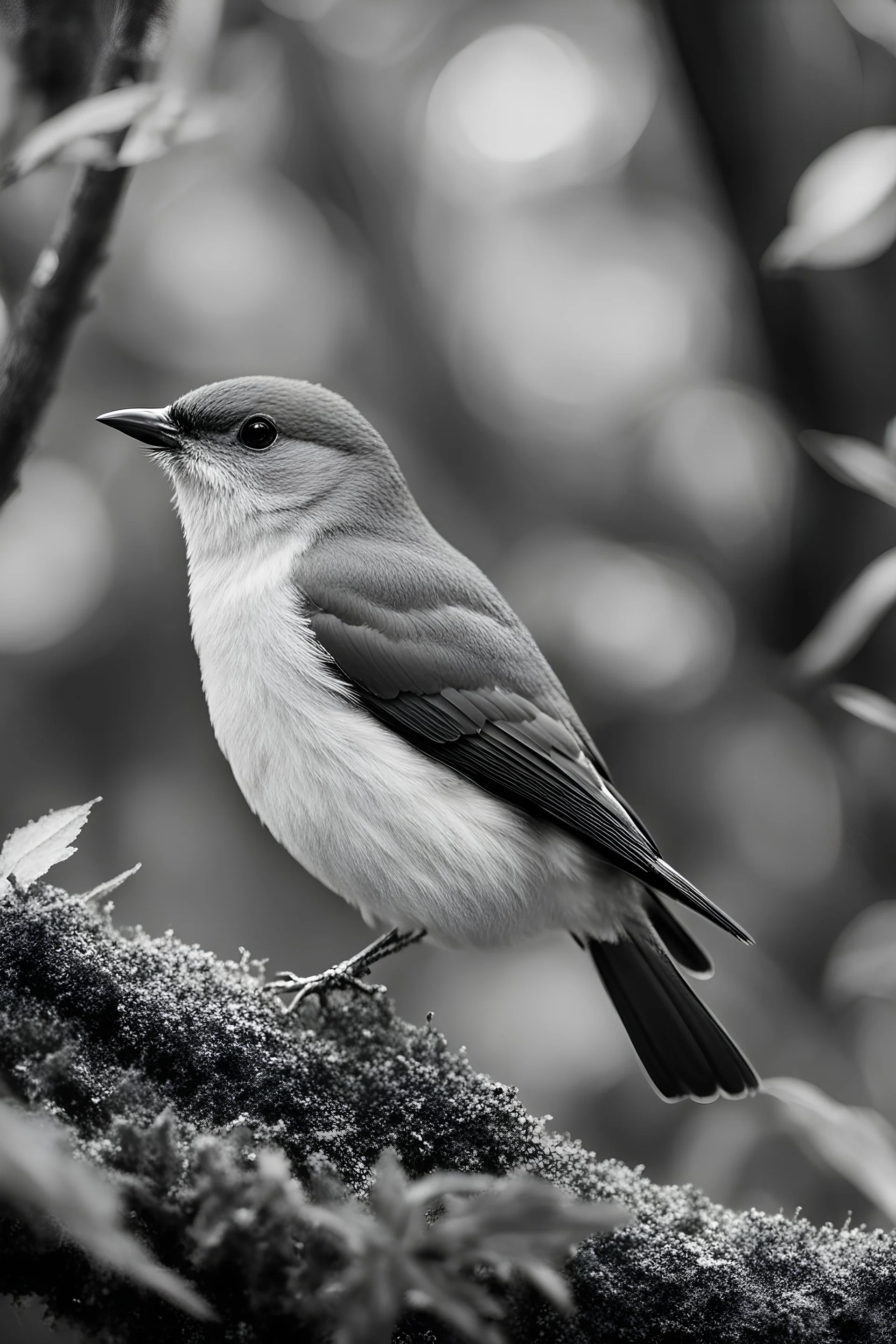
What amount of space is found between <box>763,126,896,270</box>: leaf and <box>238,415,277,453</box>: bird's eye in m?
1.48

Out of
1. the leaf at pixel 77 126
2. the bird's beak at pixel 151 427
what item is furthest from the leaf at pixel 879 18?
the bird's beak at pixel 151 427

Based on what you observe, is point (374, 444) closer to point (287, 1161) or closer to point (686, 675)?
point (686, 675)

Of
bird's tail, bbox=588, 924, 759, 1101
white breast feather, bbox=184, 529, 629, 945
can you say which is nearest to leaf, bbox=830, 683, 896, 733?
white breast feather, bbox=184, 529, 629, 945

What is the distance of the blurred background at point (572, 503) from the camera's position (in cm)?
453

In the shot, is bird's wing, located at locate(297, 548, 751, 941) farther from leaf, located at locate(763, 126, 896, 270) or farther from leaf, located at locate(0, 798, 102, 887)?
leaf, located at locate(763, 126, 896, 270)

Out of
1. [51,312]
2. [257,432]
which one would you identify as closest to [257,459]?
[257,432]

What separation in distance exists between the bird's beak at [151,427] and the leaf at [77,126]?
3.32 feet

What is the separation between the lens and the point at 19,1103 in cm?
175

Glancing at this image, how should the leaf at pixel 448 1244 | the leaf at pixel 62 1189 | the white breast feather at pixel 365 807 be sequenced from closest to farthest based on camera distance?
the leaf at pixel 62 1189
the leaf at pixel 448 1244
the white breast feather at pixel 365 807

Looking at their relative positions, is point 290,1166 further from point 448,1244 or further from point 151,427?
point 151,427

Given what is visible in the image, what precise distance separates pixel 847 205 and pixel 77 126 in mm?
1423

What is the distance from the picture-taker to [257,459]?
11.2 ft

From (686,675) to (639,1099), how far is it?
1562 mm

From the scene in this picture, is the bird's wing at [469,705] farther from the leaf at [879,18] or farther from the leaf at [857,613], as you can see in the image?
the leaf at [879,18]
